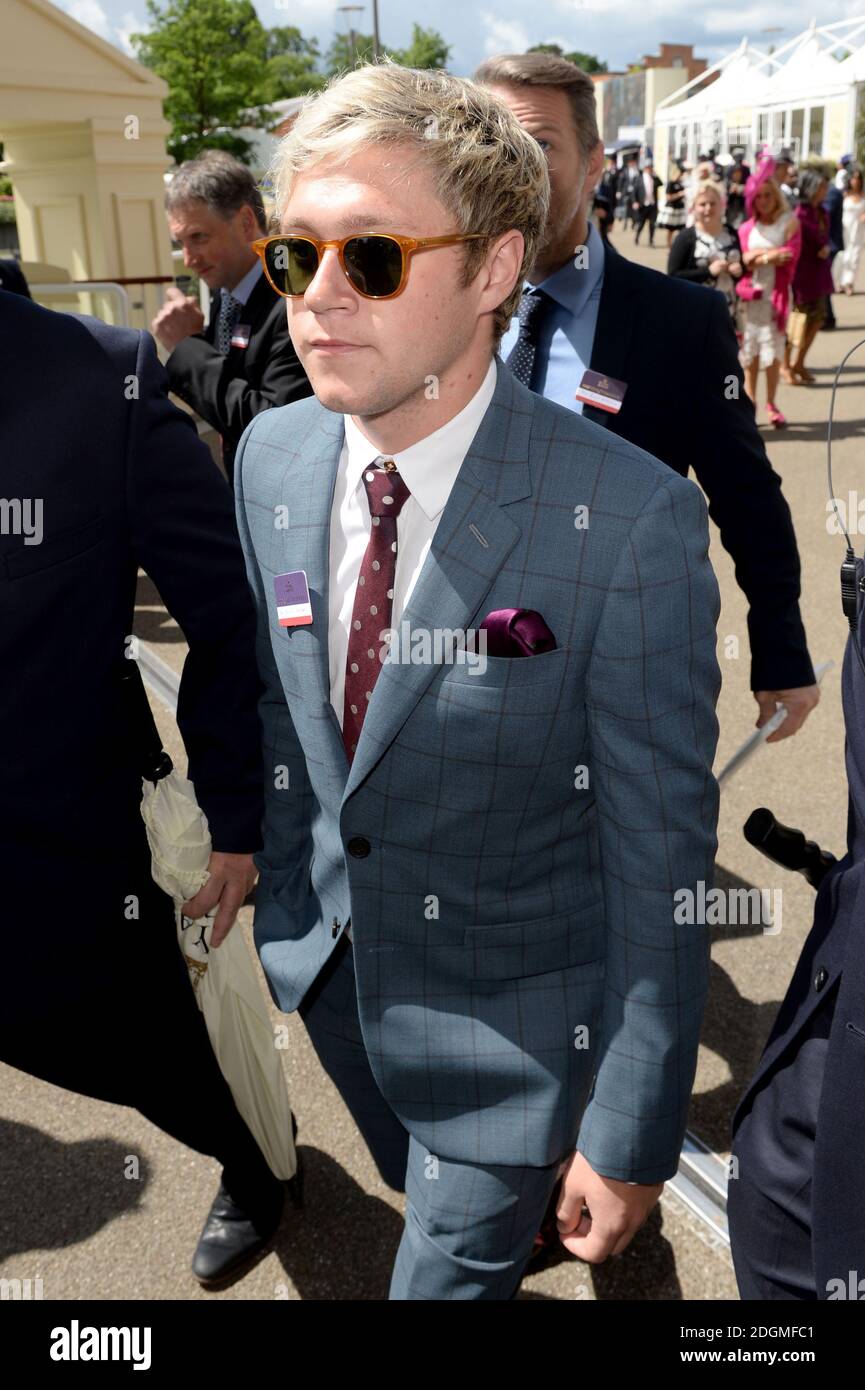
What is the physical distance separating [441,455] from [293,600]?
0.33 meters

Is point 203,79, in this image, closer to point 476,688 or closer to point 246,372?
point 246,372

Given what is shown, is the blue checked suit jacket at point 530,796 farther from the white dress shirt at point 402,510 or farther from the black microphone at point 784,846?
the black microphone at point 784,846

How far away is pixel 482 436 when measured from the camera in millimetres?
1893

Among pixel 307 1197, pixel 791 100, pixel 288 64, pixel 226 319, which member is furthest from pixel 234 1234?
pixel 288 64

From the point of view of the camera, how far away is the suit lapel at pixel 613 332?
3.01 meters

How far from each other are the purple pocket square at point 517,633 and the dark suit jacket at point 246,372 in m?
2.55

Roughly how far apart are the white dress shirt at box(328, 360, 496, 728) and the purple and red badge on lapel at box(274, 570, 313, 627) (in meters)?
0.07

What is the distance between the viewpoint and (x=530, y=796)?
1.92m

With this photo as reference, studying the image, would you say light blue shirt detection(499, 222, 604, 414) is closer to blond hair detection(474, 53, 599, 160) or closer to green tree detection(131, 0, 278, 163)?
blond hair detection(474, 53, 599, 160)

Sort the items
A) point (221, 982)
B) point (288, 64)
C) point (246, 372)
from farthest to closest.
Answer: point (288, 64) → point (246, 372) → point (221, 982)

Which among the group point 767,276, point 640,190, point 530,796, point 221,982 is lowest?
point 221,982

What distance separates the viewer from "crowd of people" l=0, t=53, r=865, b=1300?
1.78 m

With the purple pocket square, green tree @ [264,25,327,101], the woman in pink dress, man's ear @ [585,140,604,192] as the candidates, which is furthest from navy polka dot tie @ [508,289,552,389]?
green tree @ [264,25,327,101]
